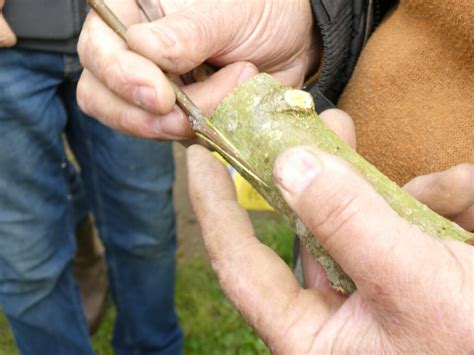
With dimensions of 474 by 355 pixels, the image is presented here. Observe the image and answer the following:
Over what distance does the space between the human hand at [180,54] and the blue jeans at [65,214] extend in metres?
0.47

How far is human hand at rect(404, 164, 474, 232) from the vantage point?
1.02 meters

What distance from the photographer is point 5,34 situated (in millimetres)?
1513

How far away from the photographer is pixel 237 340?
2.29m

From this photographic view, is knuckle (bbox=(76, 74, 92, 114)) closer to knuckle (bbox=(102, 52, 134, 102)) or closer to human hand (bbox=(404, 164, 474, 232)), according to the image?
knuckle (bbox=(102, 52, 134, 102))

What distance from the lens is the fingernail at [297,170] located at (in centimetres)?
77

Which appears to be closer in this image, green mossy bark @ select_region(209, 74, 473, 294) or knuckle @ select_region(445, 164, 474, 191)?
green mossy bark @ select_region(209, 74, 473, 294)

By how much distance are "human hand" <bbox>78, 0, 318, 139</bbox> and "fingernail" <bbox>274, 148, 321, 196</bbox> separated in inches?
12.5

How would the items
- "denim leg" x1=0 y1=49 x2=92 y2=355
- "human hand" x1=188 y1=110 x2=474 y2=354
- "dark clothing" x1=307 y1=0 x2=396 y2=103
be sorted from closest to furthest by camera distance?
1. "human hand" x1=188 y1=110 x2=474 y2=354
2. "dark clothing" x1=307 y1=0 x2=396 y2=103
3. "denim leg" x1=0 y1=49 x2=92 y2=355

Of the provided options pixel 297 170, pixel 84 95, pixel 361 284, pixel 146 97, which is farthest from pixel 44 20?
pixel 361 284

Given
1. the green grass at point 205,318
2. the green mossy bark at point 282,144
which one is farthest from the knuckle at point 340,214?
the green grass at point 205,318

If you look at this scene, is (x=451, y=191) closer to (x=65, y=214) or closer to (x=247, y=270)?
(x=247, y=270)

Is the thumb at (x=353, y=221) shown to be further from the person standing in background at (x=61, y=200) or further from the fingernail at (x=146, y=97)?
the person standing in background at (x=61, y=200)

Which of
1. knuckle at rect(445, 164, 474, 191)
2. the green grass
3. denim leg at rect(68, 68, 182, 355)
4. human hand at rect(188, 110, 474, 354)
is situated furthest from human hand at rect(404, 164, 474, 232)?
the green grass

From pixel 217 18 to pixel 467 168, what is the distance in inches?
20.8
